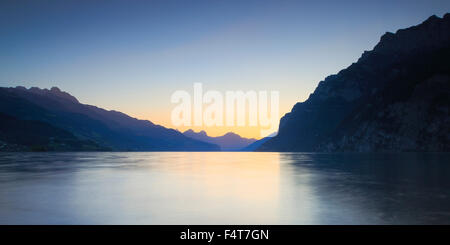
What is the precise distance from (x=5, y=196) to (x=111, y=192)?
816cm

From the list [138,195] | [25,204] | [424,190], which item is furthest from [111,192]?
[424,190]

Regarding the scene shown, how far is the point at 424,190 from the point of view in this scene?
95.5 ft
